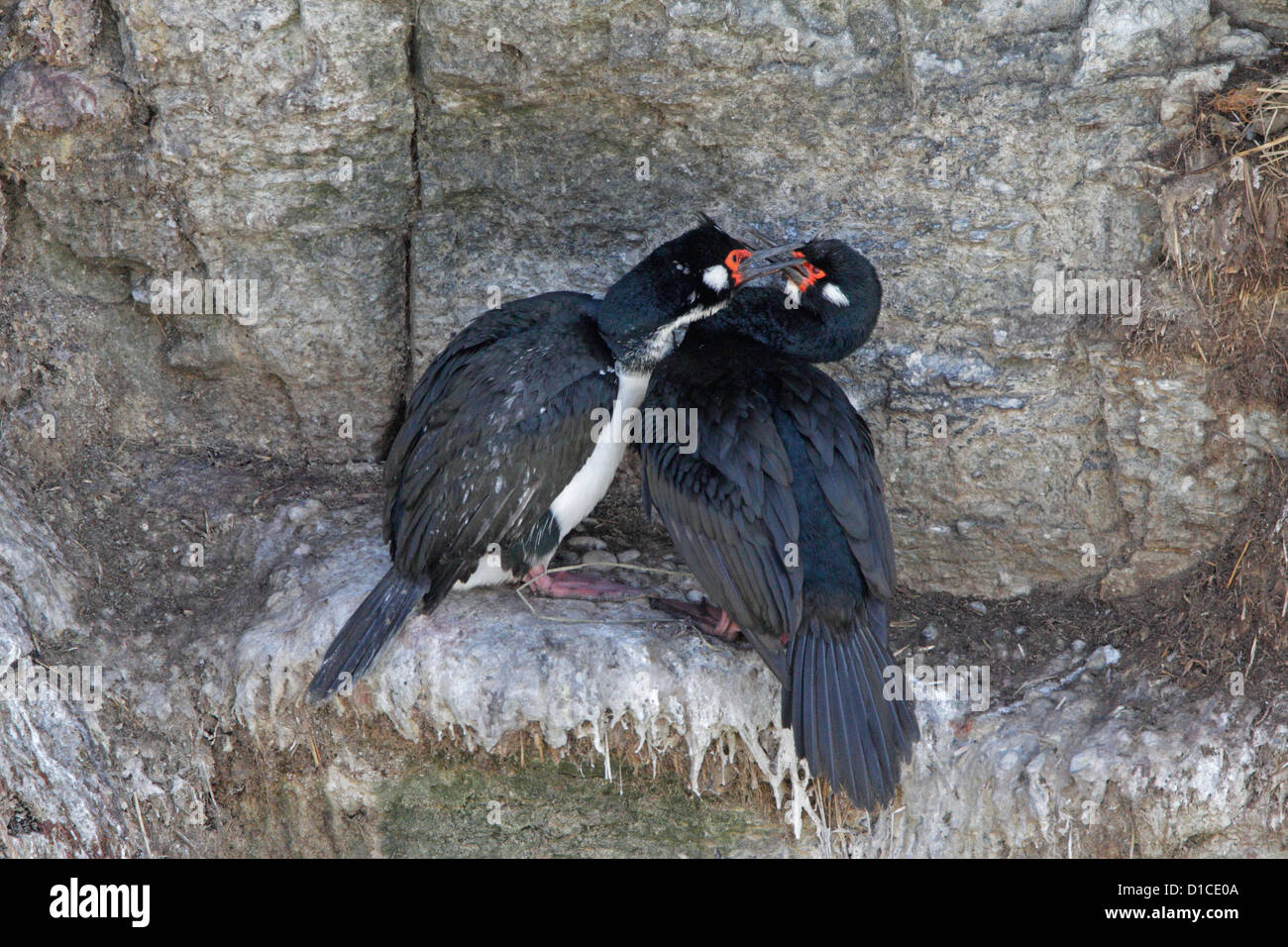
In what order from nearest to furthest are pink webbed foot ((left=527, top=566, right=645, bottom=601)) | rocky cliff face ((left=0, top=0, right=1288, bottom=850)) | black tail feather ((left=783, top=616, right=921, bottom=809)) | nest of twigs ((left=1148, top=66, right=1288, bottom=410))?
black tail feather ((left=783, top=616, right=921, bottom=809)) → nest of twigs ((left=1148, top=66, right=1288, bottom=410)) → rocky cliff face ((left=0, top=0, right=1288, bottom=850)) → pink webbed foot ((left=527, top=566, right=645, bottom=601))

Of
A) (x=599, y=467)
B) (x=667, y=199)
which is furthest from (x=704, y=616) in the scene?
(x=667, y=199)

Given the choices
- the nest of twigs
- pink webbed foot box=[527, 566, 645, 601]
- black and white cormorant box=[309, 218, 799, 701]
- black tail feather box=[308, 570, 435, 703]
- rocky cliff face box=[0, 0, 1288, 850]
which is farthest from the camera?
pink webbed foot box=[527, 566, 645, 601]

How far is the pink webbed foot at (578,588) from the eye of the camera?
530 centimetres

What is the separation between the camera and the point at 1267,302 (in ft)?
15.8

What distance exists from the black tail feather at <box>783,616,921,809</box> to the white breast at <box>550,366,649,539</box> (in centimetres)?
107

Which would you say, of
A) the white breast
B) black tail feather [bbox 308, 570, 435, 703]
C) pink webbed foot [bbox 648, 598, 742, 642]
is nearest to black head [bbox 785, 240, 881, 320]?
the white breast

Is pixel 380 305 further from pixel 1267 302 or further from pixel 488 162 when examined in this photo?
pixel 1267 302

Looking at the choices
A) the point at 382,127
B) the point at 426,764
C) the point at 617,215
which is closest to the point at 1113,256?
the point at 617,215

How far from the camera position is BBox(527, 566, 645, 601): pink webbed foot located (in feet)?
17.4

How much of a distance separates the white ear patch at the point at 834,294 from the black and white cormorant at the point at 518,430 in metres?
0.24

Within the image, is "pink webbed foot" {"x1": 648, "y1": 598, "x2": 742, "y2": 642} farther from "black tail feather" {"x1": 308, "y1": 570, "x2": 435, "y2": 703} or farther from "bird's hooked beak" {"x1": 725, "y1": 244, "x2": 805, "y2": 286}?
"bird's hooked beak" {"x1": 725, "y1": 244, "x2": 805, "y2": 286}

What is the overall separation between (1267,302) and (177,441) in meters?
4.75

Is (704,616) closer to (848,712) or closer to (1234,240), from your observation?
(848,712)

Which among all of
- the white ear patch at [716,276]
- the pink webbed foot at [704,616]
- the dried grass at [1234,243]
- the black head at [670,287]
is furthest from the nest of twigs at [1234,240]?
the pink webbed foot at [704,616]
